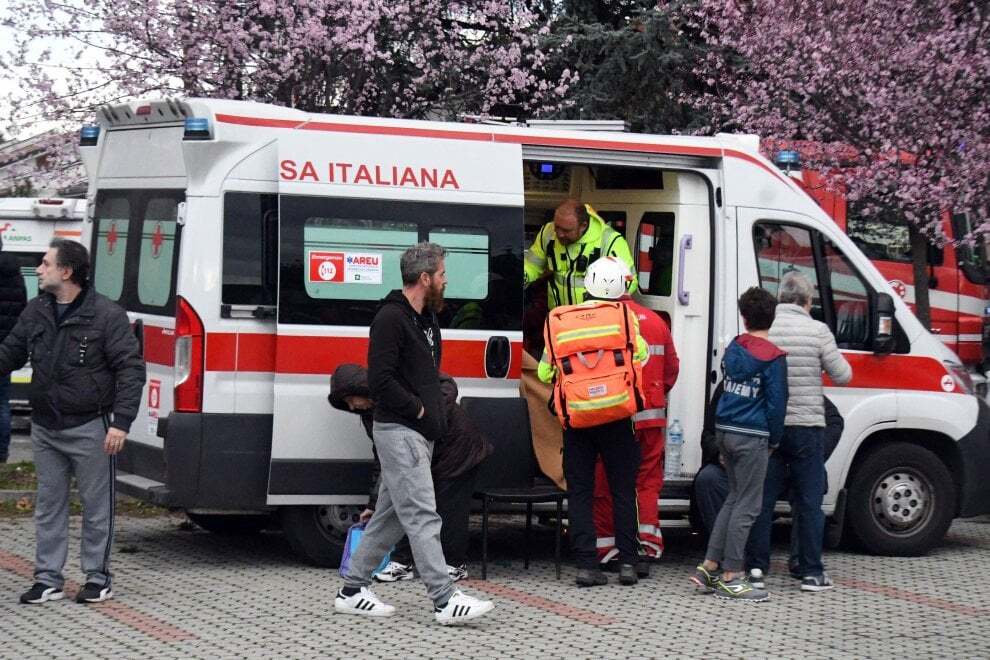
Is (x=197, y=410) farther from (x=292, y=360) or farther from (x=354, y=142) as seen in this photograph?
(x=354, y=142)

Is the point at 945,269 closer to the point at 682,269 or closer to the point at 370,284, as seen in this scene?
the point at 682,269

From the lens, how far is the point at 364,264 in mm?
8781

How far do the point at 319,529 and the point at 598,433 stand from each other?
1651 mm

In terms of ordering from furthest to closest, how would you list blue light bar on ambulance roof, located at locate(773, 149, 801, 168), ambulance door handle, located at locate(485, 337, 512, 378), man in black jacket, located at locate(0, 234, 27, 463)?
1. man in black jacket, located at locate(0, 234, 27, 463)
2. blue light bar on ambulance roof, located at locate(773, 149, 801, 168)
3. ambulance door handle, located at locate(485, 337, 512, 378)

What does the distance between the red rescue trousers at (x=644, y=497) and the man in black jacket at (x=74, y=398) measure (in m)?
2.83

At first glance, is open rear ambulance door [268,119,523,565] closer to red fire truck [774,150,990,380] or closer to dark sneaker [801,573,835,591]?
dark sneaker [801,573,835,591]

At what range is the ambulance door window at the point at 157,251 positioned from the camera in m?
8.80

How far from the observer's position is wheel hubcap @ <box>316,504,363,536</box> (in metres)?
8.94

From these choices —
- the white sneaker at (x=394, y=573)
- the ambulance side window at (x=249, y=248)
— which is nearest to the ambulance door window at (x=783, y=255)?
the white sneaker at (x=394, y=573)

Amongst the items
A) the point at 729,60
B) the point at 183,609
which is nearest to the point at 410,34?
the point at 729,60

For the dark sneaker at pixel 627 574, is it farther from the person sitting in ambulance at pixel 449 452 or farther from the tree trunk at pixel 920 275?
the tree trunk at pixel 920 275

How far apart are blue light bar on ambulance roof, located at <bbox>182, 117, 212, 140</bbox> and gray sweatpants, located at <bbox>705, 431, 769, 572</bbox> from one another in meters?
3.18

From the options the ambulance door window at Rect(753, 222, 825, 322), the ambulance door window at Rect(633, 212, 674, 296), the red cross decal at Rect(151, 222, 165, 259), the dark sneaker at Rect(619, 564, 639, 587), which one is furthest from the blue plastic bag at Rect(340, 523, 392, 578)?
the ambulance door window at Rect(753, 222, 825, 322)

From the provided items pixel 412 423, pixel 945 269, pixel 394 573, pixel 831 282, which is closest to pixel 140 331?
pixel 394 573
